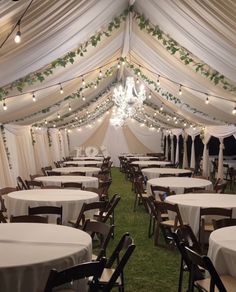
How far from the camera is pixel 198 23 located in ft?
17.1

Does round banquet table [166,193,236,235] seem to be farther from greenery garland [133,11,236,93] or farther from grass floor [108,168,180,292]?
greenery garland [133,11,236,93]

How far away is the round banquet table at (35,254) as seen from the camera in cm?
326

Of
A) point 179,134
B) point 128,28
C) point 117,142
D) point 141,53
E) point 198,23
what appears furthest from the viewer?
point 117,142

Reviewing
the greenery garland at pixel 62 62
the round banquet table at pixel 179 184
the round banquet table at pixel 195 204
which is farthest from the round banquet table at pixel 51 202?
the round banquet table at pixel 179 184

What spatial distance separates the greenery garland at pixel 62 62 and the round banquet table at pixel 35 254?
3.55m

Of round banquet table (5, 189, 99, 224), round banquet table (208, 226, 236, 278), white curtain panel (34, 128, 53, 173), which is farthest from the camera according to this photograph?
white curtain panel (34, 128, 53, 173)

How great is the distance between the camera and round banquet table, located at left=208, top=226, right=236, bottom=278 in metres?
3.82

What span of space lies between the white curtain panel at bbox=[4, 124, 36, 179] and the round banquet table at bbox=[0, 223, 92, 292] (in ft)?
27.5

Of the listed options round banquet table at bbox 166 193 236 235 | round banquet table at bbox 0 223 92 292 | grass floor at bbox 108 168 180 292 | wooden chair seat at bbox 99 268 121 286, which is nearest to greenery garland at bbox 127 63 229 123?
grass floor at bbox 108 168 180 292

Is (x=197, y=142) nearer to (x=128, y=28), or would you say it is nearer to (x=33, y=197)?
(x=128, y=28)

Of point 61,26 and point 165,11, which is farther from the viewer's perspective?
point 165,11

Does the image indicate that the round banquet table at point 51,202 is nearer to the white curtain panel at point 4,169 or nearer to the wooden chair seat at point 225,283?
the wooden chair seat at point 225,283

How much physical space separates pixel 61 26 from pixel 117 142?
64.3 feet

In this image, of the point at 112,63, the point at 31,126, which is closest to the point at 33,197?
the point at 112,63
